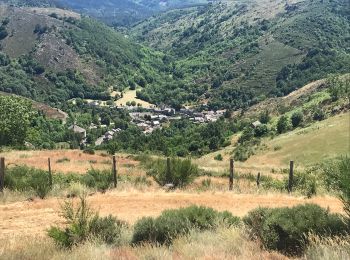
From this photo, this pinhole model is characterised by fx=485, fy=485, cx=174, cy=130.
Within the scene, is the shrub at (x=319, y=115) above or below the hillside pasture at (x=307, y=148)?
above

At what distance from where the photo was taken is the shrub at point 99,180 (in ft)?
61.6

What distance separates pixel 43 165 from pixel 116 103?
163 meters

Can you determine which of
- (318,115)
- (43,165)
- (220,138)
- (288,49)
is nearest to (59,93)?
(288,49)

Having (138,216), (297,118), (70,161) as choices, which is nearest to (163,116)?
(297,118)

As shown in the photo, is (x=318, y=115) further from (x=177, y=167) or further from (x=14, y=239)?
(x=14, y=239)

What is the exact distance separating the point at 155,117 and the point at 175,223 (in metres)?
159

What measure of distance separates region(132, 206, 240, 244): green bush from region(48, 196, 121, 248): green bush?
520mm

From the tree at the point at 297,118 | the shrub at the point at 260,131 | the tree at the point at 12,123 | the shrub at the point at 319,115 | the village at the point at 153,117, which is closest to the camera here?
the tree at the point at 12,123

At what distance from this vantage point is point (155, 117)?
16862 centimetres

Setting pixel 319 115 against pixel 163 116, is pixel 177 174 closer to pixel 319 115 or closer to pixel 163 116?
pixel 319 115

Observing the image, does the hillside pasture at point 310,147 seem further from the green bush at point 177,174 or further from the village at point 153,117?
the village at point 153,117

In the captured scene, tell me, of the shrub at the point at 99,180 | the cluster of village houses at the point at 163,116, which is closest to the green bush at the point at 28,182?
the shrub at the point at 99,180

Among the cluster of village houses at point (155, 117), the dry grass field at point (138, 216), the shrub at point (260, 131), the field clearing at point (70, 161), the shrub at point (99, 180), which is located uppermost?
the cluster of village houses at point (155, 117)

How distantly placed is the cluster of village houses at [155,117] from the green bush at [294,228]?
118160 millimetres
